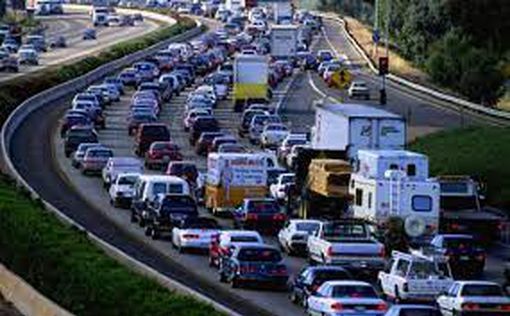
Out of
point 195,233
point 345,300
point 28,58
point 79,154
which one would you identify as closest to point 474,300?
point 345,300

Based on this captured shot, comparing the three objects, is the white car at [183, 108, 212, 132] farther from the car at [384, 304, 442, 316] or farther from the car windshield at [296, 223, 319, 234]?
the car at [384, 304, 442, 316]

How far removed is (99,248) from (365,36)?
120900 millimetres

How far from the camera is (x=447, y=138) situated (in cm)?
6906

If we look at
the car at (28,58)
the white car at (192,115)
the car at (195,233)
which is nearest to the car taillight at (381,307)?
the car at (195,233)

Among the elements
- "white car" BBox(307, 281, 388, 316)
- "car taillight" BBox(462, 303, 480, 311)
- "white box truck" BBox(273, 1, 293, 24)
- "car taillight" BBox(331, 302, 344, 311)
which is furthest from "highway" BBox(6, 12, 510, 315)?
"white box truck" BBox(273, 1, 293, 24)

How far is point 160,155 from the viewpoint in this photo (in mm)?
67938

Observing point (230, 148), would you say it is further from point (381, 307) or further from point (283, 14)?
point (283, 14)

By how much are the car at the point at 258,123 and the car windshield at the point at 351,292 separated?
144 ft

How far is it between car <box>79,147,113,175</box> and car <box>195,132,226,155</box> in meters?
7.06

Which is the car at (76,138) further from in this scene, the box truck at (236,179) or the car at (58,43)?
the car at (58,43)

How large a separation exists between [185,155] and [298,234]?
2745cm

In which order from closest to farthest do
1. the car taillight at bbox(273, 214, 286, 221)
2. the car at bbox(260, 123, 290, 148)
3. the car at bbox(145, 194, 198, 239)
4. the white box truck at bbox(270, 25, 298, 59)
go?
the car at bbox(145, 194, 198, 239), the car taillight at bbox(273, 214, 286, 221), the car at bbox(260, 123, 290, 148), the white box truck at bbox(270, 25, 298, 59)

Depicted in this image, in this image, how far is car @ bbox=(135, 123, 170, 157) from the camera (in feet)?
240

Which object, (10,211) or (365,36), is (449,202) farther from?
(365,36)
